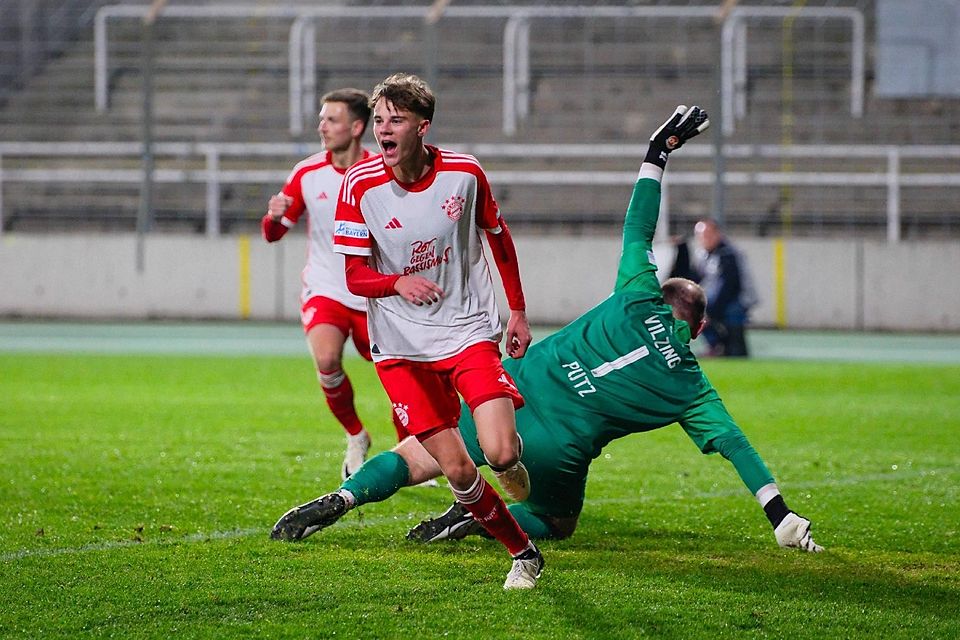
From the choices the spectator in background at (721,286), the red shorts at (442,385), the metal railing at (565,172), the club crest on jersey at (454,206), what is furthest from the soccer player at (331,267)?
the metal railing at (565,172)

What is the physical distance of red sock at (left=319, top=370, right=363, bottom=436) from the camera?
26.5ft

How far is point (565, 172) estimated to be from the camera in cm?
2127

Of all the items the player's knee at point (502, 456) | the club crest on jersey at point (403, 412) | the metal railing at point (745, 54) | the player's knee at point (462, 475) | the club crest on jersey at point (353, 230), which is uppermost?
the metal railing at point (745, 54)

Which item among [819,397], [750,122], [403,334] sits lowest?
[819,397]

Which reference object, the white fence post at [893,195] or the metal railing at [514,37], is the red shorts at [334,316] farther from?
the white fence post at [893,195]

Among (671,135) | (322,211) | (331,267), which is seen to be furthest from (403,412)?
(322,211)

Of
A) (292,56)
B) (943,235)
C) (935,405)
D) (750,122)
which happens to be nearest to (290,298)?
(292,56)

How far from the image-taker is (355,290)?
17.7 ft

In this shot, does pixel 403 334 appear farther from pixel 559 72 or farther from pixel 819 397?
pixel 559 72

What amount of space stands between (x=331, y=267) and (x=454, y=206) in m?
2.87

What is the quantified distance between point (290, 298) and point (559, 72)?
17.4 feet

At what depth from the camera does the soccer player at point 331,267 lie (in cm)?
805

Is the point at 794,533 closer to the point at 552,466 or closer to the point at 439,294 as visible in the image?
the point at 552,466

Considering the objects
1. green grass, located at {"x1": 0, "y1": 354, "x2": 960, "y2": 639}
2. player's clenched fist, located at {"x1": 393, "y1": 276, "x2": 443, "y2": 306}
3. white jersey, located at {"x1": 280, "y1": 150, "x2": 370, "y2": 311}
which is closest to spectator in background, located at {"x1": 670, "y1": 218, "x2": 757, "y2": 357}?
green grass, located at {"x1": 0, "y1": 354, "x2": 960, "y2": 639}
